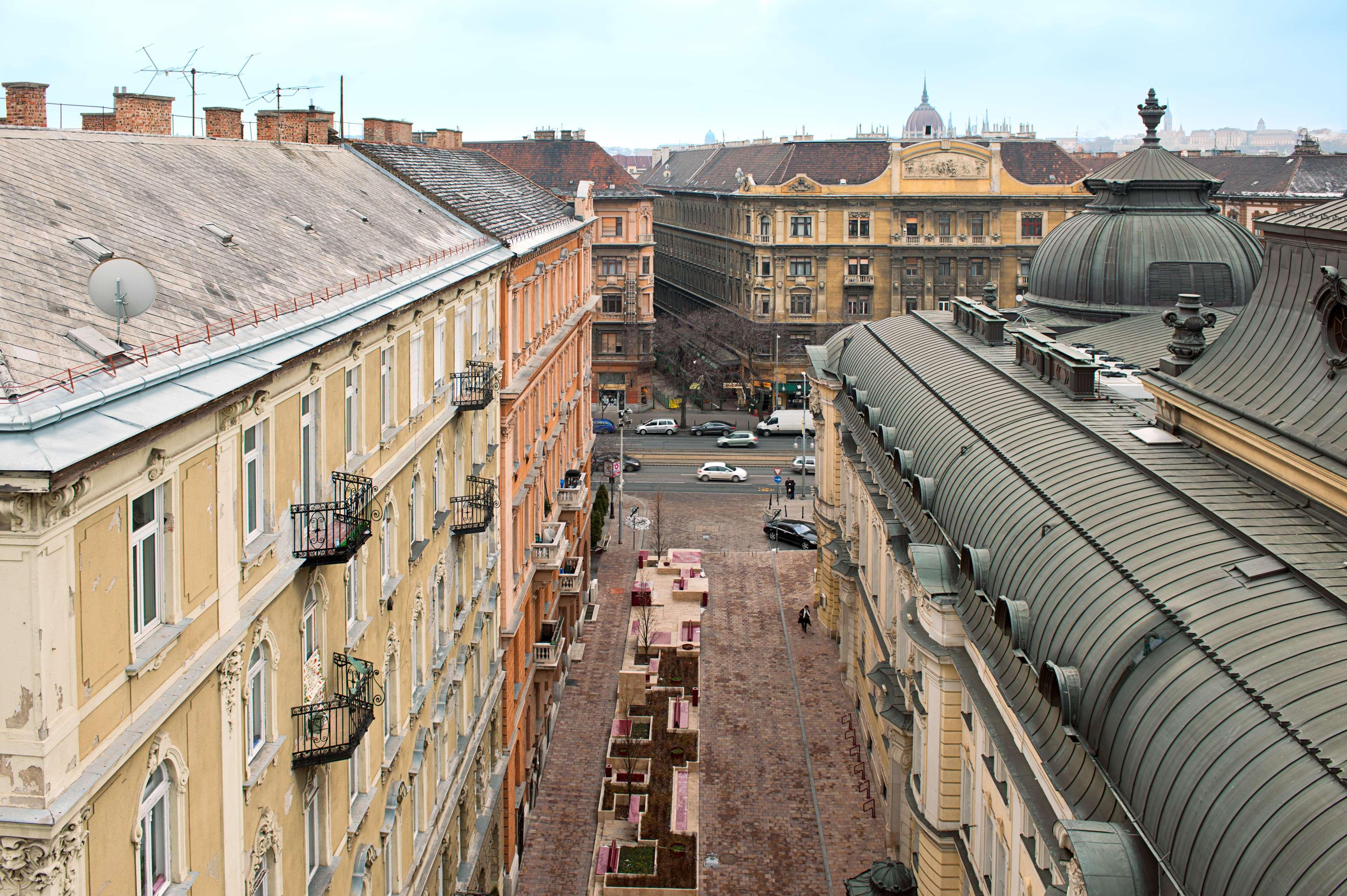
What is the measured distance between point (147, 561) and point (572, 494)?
4431 cm

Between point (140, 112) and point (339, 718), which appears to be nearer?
point (339, 718)

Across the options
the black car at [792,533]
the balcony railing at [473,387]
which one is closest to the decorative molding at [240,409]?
the balcony railing at [473,387]

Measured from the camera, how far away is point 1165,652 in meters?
20.4

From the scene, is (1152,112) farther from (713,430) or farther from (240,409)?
(713,430)

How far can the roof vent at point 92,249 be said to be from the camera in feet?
54.3

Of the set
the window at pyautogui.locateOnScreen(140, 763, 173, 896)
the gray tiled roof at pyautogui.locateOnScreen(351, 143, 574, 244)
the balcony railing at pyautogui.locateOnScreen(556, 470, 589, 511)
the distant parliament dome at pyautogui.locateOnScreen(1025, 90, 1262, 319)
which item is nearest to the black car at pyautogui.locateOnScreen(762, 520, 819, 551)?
the balcony railing at pyautogui.locateOnScreen(556, 470, 589, 511)

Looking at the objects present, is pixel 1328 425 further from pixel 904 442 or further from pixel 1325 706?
pixel 904 442

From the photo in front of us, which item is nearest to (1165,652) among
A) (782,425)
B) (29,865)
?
(29,865)

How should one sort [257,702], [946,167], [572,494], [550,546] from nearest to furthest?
[257,702] < [550,546] < [572,494] < [946,167]

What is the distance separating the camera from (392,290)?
25.3m

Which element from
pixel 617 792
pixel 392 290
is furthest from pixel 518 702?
pixel 392 290

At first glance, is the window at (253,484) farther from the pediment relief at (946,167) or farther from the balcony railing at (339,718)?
the pediment relief at (946,167)

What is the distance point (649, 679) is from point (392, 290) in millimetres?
32615

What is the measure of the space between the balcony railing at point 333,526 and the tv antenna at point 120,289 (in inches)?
195
